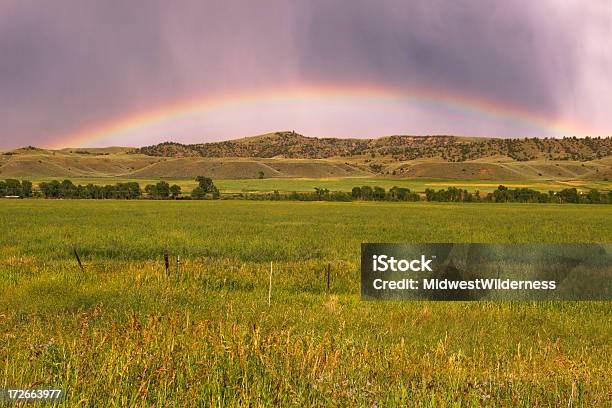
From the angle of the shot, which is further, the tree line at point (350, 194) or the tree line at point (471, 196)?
the tree line at point (350, 194)

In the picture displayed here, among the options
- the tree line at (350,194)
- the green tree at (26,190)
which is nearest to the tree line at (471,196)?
the tree line at (350,194)

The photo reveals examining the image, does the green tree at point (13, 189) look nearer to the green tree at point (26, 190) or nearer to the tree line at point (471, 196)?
→ the green tree at point (26, 190)

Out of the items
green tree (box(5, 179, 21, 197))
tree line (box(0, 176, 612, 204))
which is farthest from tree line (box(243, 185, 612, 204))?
green tree (box(5, 179, 21, 197))

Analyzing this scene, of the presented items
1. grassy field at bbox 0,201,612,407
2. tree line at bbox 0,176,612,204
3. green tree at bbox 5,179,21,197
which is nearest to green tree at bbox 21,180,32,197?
tree line at bbox 0,176,612,204

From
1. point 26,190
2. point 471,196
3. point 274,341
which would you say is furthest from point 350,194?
point 274,341

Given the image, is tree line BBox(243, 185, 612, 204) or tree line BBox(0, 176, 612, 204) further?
tree line BBox(0, 176, 612, 204)

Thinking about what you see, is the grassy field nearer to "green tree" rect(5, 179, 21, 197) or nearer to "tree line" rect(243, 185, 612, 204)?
"tree line" rect(243, 185, 612, 204)

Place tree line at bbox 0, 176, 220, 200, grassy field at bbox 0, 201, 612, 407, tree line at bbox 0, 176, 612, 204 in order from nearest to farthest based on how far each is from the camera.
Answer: grassy field at bbox 0, 201, 612, 407
tree line at bbox 0, 176, 612, 204
tree line at bbox 0, 176, 220, 200

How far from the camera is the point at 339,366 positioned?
668 centimetres

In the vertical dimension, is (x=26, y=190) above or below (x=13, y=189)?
below

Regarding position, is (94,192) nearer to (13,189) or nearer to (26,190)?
(26,190)

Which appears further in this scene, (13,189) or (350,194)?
(13,189)

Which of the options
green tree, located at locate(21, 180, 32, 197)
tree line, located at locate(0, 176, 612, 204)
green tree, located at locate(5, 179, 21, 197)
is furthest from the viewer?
green tree, located at locate(5, 179, 21, 197)

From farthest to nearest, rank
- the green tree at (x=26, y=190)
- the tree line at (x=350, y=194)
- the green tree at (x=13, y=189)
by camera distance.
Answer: the green tree at (x=13, y=189) < the green tree at (x=26, y=190) < the tree line at (x=350, y=194)
